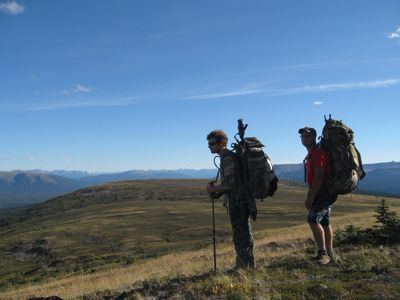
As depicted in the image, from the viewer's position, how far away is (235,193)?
9.46 metres

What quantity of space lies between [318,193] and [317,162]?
68cm

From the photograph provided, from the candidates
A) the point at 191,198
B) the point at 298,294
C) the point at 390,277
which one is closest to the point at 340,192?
the point at 390,277

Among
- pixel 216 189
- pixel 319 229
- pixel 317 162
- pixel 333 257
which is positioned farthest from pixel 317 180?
pixel 216 189

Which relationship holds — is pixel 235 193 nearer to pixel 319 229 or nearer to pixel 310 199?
pixel 310 199

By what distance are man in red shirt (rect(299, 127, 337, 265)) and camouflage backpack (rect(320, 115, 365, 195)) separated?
15 centimetres

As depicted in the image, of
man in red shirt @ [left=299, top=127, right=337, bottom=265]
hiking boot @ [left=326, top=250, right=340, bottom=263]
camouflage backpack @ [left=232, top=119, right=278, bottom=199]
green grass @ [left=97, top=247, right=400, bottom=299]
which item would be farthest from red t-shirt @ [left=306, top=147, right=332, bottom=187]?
green grass @ [left=97, top=247, right=400, bottom=299]

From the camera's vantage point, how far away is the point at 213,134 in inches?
377

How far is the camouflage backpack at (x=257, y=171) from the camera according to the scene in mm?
8992

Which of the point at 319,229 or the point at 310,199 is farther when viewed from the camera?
the point at 319,229

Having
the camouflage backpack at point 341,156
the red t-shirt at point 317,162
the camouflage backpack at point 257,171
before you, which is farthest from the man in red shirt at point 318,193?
the camouflage backpack at point 257,171

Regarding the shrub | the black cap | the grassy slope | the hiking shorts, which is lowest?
the grassy slope

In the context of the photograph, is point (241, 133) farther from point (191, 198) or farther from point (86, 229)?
point (191, 198)

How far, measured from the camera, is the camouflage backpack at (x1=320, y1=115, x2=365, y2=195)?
30.0ft

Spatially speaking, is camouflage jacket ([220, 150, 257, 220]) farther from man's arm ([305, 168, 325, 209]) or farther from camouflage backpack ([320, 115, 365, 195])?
camouflage backpack ([320, 115, 365, 195])
